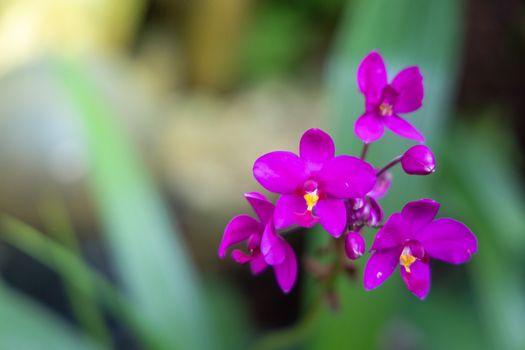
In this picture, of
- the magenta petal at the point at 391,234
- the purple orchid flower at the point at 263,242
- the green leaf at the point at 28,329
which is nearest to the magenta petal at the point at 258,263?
the purple orchid flower at the point at 263,242

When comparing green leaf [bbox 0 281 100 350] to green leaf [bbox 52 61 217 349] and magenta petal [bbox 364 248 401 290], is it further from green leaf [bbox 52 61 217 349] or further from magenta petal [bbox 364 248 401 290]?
magenta petal [bbox 364 248 401 290]

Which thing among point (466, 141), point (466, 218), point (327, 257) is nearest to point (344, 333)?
point (327, 257)

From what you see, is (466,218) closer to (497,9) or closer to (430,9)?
(430,9)

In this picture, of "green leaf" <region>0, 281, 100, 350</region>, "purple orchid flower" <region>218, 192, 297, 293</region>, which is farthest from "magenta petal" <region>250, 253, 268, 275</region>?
"green leaf" <region>0, 281, 100, 350</region>

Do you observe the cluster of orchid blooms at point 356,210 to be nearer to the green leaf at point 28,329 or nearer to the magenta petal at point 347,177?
the magenta petal at point 347,177

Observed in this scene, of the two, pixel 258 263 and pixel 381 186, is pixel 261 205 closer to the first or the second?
pixel 258 263

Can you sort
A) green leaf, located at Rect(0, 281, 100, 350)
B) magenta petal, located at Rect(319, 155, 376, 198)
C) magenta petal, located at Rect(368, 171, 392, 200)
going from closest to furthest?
magenta petal, located at Rect(319, 155, 376, 198)
magenta petal, located at Rect(368, 171, 392, 200)
green leaf, located at Rect(0, 281, 100, 350)

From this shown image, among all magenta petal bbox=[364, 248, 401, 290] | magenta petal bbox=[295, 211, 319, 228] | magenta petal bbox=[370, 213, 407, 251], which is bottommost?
magenta petal bbox=[364, 248, 401, 290]
